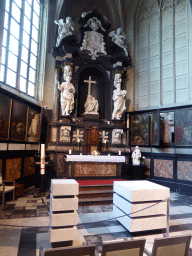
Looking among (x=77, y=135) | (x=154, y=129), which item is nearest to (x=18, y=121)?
(x=77, y=135)

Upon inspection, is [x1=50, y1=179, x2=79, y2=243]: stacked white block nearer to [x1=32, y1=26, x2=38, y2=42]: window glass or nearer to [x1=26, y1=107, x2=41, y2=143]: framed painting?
[x1=26, y1=107, x2=41, y2=143]: framed painting

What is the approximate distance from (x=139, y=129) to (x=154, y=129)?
3.42 ft

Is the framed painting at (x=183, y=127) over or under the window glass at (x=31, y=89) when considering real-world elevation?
under

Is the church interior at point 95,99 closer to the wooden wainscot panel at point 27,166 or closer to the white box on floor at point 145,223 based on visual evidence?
the wooden wainscot panel at point 27,166

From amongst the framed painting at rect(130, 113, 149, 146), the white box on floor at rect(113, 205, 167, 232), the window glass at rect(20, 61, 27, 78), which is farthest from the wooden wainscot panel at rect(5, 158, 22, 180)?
the framed painting at rect(130, 113, 149, 146)

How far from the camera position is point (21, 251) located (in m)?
3.24

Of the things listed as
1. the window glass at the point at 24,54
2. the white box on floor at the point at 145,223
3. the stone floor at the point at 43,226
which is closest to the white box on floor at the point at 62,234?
the stone floor at the point at 43,226

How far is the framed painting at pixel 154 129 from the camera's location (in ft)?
30.0

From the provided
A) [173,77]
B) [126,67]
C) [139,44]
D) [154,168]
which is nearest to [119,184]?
[154,168]

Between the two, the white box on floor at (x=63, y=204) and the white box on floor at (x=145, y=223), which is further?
the white box on floor at (x=145, y=223)

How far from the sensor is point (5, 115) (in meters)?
6.80

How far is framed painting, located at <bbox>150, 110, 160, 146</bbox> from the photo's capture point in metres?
9.13

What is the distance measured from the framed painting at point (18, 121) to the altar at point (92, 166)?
210 centimetres

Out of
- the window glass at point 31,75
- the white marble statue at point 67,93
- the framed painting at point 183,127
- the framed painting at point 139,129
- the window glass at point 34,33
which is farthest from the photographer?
the window glass at point 34,33
